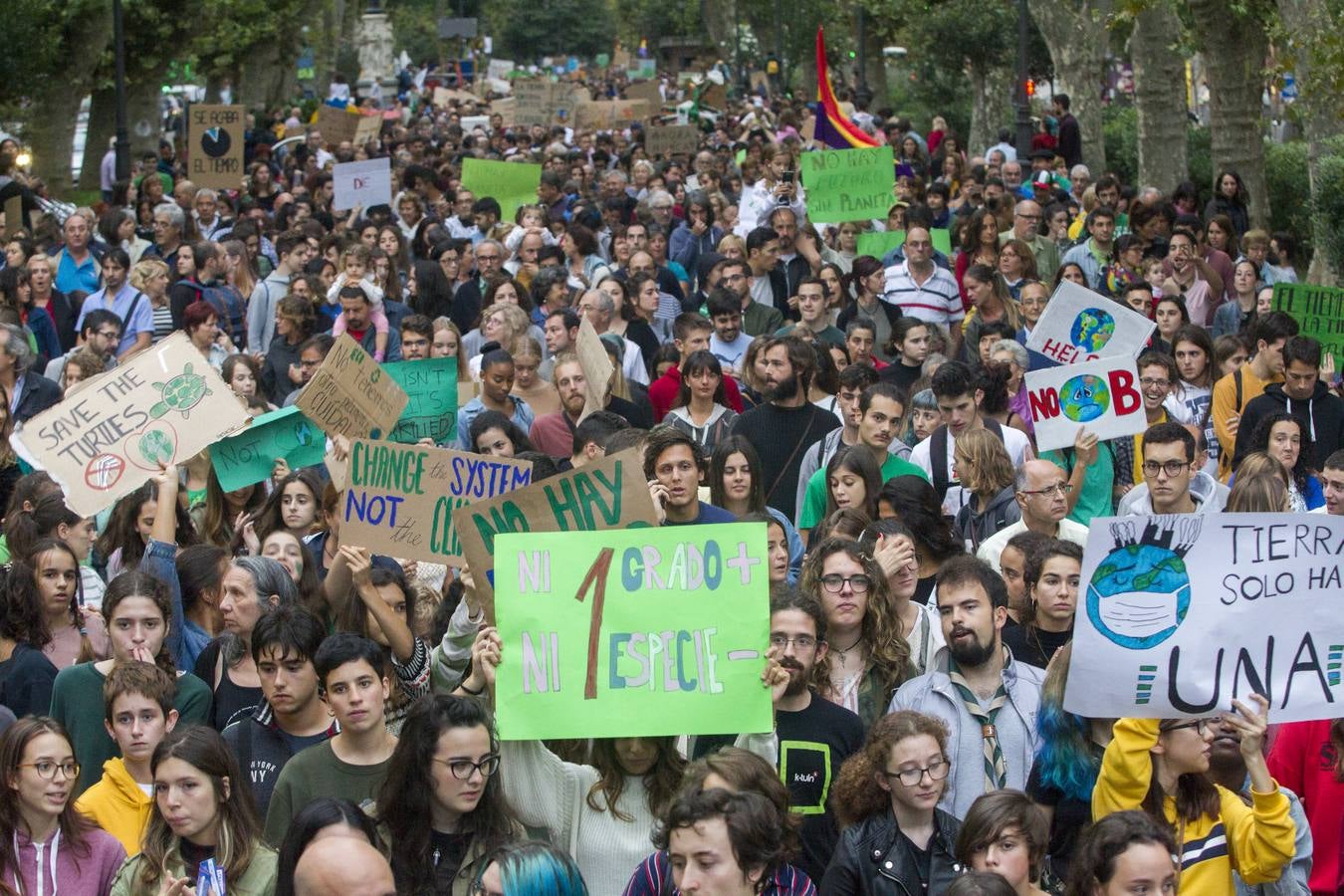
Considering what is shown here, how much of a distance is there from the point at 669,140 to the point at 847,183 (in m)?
10.4

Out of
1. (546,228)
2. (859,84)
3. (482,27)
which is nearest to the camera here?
(546,228)

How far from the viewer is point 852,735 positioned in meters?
5.95

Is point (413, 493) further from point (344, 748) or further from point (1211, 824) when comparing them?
point (1211, 824)

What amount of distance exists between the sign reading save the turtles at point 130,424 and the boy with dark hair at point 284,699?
2.40 metres

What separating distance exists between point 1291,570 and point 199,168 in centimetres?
1827

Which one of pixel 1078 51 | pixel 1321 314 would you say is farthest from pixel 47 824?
pixel 1078 51

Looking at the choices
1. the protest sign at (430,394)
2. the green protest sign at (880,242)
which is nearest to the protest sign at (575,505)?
the protest sign at (430,394)

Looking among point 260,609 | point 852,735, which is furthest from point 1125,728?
point 260,609

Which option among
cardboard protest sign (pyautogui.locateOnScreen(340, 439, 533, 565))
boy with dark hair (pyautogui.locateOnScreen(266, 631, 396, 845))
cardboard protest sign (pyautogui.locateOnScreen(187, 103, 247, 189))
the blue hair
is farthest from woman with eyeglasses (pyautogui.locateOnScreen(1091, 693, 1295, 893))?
cardboard protest sign (pyautogui.locateOnScreen(187, 103, 247, 189))

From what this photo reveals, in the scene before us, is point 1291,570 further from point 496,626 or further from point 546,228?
point 546,228

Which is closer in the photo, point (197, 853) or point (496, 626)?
point (197, 853)

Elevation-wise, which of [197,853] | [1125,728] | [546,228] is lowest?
[197,853]

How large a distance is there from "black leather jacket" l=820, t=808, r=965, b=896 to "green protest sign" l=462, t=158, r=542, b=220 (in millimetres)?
15134

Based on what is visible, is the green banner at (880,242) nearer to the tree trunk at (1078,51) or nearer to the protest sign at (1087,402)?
the protest sign at (1087,402)
